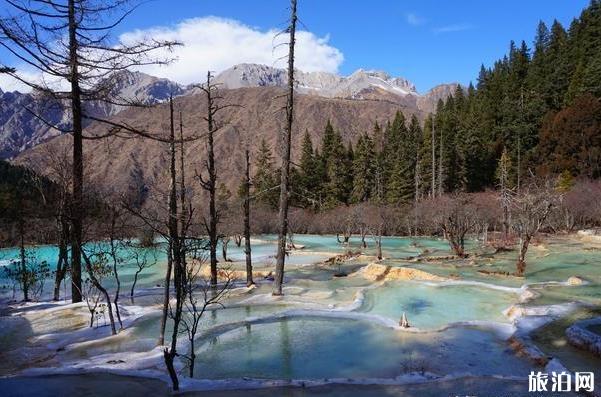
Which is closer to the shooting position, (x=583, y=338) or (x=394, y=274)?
(x=583, y=338)

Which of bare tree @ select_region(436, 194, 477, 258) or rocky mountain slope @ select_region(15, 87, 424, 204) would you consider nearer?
bare tree @ select_region(436, 194, 477, 258)

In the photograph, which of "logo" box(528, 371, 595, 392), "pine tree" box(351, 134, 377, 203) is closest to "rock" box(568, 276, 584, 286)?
"logo" box(528, 371, 595, 392)

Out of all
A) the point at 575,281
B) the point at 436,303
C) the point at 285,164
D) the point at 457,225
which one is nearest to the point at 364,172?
the point at 457,225

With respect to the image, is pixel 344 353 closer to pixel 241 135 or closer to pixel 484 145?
pixel 484 145

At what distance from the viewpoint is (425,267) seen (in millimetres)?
22469

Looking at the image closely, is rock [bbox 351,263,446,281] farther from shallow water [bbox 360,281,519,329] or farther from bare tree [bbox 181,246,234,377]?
bare tree [bbox 181,246,234,377]

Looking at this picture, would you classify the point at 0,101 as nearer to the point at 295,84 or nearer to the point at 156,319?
the point at 156,319

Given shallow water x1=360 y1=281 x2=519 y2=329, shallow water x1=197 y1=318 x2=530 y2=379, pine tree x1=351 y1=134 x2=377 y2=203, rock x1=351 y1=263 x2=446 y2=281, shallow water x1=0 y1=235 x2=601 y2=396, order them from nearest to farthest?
shallow water x1=197 y1=318 x2=530 y2=379 → shallow water x1=0 y1=235 x2=601 y2=396 → shallow water x1=360 y1=281 x2=519 y2=329 → rock x1=351 y1=263 x2=446 y2=281 → pine tree x1=351 y1=134 x2=377 y2=203

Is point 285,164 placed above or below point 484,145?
below

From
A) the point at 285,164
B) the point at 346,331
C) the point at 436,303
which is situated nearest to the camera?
the point at 346,331

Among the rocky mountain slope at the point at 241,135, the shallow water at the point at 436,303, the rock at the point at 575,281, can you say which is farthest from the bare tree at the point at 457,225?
the rocky mountain slope at the point at 241,135

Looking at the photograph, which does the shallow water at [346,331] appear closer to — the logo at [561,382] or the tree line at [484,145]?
the logo at [561,382]

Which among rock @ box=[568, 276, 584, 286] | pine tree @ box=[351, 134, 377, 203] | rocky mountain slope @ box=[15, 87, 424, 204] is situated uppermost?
rocky mountain slope @ box=[15, 87, 424, 204]

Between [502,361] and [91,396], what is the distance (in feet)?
24.8
